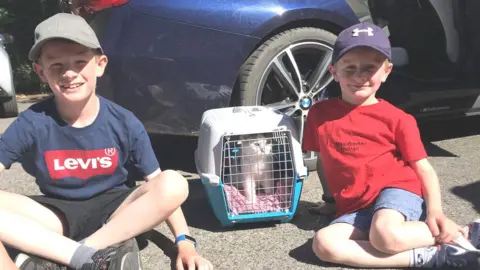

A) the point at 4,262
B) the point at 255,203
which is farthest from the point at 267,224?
the point at 4,262

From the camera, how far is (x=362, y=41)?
8.32ft

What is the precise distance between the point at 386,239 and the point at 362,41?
819 millimetres

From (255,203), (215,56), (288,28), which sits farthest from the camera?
(288,28)

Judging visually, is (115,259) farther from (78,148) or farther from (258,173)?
(258,173)

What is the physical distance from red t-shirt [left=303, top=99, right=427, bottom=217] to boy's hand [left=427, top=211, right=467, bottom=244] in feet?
0.64

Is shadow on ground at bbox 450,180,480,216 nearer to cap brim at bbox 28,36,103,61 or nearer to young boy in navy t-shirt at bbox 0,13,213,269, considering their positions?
young boy in navy t-shirt at bbox 0,13,213,269

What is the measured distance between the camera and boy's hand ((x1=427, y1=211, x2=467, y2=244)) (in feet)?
7.72

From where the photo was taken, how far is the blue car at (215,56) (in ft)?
10.1

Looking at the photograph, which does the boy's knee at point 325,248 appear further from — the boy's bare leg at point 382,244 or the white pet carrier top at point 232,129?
the white pet carrier top at point 232,129

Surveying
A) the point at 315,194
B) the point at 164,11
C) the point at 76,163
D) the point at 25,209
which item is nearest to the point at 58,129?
the point at 76,163

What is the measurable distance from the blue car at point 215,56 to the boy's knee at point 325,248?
688 mm

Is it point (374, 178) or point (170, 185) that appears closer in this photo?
point (170, 185)

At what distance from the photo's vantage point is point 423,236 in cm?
238

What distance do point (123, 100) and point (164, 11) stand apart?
50 cm
